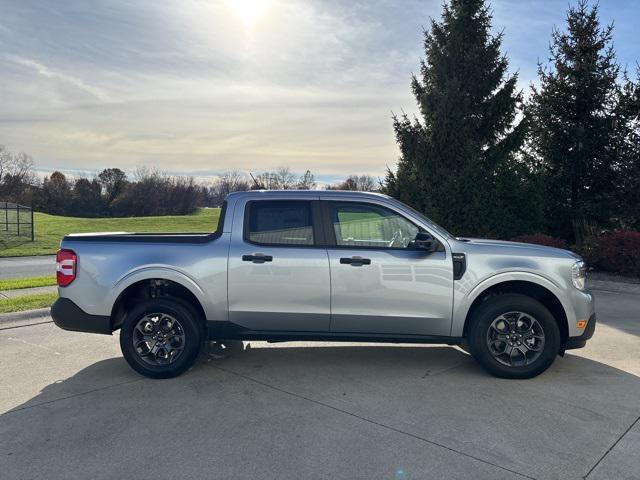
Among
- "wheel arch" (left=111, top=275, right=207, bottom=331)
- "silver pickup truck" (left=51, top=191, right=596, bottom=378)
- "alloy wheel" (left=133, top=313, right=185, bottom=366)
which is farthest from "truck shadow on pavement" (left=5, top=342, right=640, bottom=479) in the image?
"wheel arch" (left=111, top=275, right=207, bottom=331)

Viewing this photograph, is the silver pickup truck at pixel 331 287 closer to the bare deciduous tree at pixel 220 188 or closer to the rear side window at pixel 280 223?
the rear side window at pixel 280 223

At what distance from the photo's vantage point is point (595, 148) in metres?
14.8

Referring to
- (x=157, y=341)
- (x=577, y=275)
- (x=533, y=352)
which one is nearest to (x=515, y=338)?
(x=533, y=352)

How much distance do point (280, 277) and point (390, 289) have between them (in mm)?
1069

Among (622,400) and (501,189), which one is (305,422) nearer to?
(622,400)

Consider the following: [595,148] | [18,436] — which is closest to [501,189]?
[595,148]

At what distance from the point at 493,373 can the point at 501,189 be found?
35.5ft

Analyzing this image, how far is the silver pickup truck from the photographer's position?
4809 millimetres

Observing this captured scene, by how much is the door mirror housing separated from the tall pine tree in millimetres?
10252

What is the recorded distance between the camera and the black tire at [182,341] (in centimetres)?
486

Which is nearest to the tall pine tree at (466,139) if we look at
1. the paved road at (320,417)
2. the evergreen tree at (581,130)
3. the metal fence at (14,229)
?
the evergreen tree at (581,130)

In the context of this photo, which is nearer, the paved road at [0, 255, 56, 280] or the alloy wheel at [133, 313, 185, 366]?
the alloy wheel at [133, 313, 185, 366]

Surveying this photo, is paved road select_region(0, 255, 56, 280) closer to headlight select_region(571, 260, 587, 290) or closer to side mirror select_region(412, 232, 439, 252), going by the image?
side mirror select_region(412, 232, 439, 252)

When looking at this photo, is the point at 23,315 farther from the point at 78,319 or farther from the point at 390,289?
the point at 390,289
